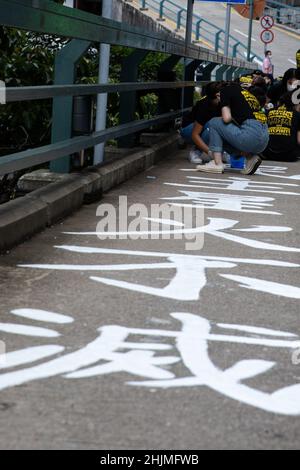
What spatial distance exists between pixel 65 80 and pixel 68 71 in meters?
0.07

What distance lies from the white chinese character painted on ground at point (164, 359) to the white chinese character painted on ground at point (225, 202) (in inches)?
152

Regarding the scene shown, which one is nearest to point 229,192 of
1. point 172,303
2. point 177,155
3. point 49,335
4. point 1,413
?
point 177,155

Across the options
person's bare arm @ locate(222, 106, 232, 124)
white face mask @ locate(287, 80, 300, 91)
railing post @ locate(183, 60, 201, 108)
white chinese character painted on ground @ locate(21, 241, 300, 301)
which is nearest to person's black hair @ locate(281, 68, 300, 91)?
white face mask @ locate(287, 80, 300, 91)

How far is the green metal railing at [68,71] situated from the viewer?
19.7ft

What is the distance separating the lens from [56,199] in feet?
23.0

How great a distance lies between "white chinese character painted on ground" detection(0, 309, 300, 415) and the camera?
364cm

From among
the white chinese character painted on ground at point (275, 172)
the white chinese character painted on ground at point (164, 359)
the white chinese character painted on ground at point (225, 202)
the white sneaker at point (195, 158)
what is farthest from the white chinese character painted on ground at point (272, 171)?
the white chinese character painted on ground at point (164, 359)

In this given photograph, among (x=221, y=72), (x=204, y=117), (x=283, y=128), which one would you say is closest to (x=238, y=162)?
(x=204, y=117)

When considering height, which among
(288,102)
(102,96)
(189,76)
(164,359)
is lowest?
(164,359)

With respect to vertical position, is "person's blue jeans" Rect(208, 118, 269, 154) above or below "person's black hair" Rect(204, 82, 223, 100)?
below

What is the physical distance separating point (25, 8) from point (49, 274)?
1579mm

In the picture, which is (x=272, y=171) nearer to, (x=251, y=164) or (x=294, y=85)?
(x=251, y=164)

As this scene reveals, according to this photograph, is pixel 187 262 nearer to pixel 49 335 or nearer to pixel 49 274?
pixel 49 274

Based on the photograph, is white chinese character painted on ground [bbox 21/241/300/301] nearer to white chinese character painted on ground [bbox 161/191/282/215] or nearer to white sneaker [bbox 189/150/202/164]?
white chinese character painted on ground [bbox 161/191/282/215]
